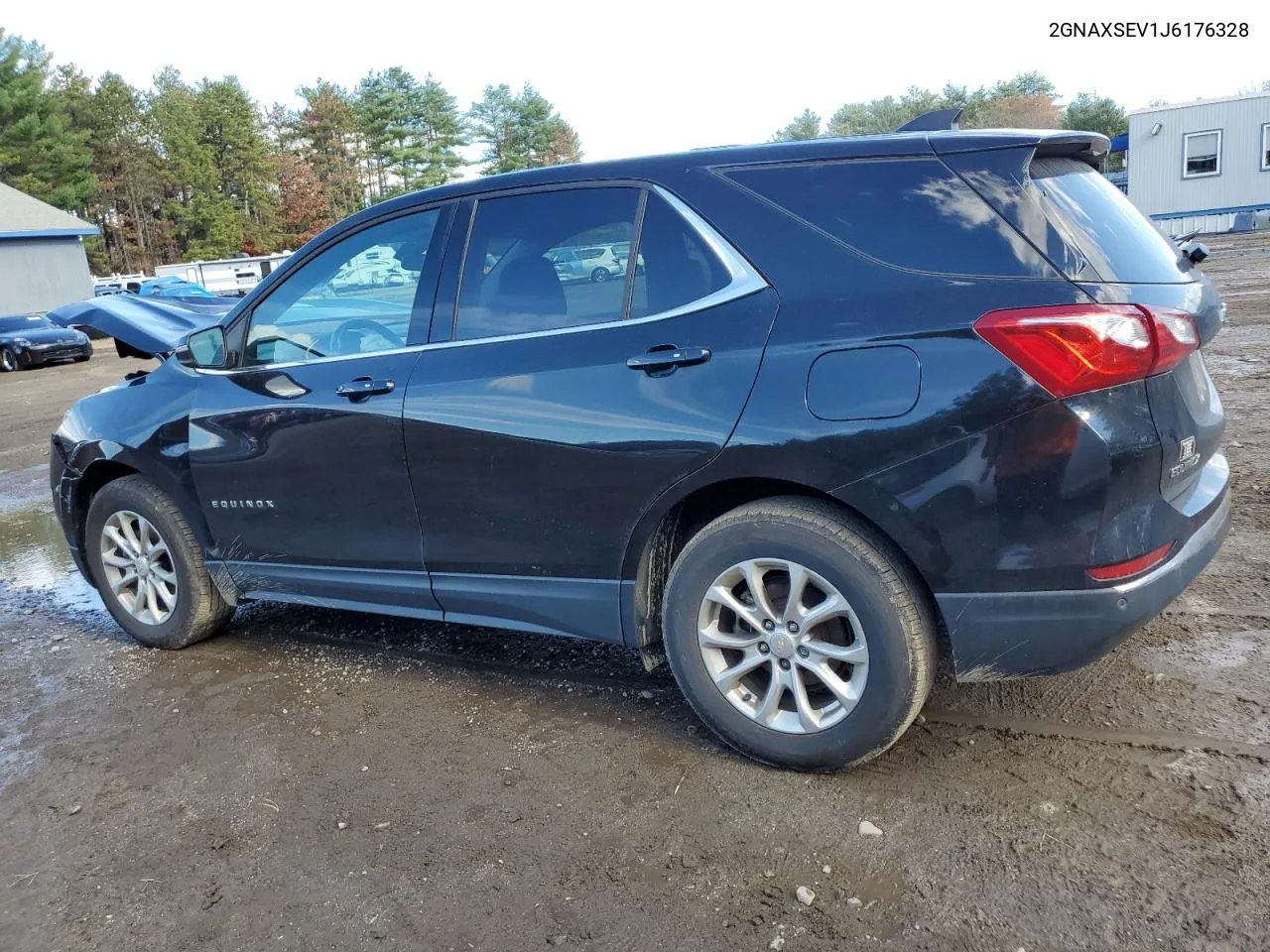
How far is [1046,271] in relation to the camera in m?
2.72

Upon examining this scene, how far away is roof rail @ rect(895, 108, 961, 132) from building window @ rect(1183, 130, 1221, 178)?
1187 inches

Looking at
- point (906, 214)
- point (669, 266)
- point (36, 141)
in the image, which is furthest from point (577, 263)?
point (36, 141)

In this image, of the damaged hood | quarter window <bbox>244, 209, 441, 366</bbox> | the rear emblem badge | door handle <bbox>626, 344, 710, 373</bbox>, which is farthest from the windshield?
the rear emblem badge

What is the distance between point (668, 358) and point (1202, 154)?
1235 inches

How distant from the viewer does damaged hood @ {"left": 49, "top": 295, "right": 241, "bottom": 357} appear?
4816 mm

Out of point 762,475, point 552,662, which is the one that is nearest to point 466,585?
point 552,662

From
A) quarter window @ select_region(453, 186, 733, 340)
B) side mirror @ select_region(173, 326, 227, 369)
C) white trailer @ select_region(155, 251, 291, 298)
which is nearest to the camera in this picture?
quarter window @ select_region(453, 186, 733, 340)

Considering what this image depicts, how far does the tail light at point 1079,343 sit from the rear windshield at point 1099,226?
0.55 ft

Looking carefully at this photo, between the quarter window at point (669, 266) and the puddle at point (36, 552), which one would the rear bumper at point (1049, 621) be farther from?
the puddle at point (36, 552)

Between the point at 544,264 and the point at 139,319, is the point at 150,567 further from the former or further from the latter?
the point at 544,264

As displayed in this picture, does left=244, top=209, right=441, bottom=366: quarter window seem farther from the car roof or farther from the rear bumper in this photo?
the rear bumper

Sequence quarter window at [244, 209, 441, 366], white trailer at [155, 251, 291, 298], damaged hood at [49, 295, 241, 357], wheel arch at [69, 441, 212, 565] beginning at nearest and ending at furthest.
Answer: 1. quarter window at [244, 209, 441, 366]
2. wheel arch at [69, 441, 212, 565]
3. damaged hood at [49, 295, 241, 357]
4. white trailer at [155, 251, 291, 298]

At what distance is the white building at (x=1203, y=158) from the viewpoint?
27797mm

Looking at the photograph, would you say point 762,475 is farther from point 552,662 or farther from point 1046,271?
point 552,662
